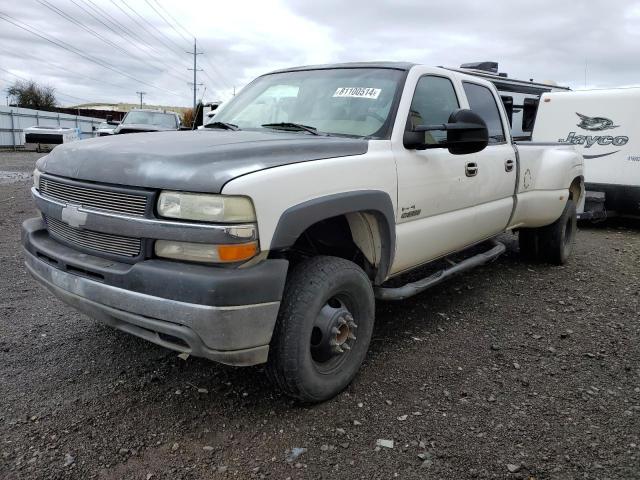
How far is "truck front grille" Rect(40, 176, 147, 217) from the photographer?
2.54 meters

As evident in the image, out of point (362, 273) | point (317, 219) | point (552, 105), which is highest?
point (552, 105)

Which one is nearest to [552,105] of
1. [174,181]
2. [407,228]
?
[407,228]

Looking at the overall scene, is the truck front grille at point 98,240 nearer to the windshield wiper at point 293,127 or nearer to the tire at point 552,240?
the windshield wiper at point 293,127

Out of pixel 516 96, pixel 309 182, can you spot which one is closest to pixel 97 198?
pixel 309 182

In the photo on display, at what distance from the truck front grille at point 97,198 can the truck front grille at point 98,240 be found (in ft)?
0.43

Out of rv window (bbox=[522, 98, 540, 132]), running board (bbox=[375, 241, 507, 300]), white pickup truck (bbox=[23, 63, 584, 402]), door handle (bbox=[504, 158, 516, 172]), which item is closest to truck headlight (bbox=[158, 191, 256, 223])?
white pickup truck (bbox=[23, 63, 584, 402])

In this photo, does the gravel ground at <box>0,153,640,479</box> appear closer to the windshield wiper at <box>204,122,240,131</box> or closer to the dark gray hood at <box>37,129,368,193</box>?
the dark gray hood at <box>37,129,368,193</box>

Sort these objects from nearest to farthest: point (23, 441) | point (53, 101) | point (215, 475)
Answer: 1. point (215, 475)
2. point (23, 441)
3. point (53, 101)

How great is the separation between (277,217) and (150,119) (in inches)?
590

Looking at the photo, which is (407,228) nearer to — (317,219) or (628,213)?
(317,219)

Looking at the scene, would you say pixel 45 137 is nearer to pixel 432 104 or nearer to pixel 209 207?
pixel 432 104

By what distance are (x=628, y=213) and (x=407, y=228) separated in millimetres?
7290

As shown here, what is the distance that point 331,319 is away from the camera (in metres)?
2.92

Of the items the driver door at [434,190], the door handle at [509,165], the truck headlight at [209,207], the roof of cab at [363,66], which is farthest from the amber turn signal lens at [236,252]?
the door handle at [509,165]
